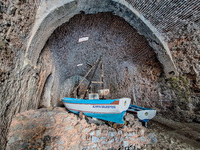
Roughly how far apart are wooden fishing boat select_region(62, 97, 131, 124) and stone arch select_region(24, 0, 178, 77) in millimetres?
1830

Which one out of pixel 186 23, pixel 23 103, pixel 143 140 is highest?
pixel 186 23

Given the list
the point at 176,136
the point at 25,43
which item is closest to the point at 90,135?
the point at 176,136

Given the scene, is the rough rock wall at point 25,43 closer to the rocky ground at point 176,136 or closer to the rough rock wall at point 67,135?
the rough rock wall at point 67,135

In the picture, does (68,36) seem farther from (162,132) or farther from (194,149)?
(194,149)

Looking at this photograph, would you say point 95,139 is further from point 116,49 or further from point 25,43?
point 116,49

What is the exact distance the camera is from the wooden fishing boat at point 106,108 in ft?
8.50

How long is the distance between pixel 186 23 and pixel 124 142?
11.0 feet

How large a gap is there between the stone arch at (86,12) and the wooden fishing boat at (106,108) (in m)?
1.83

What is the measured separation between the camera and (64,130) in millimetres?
2455

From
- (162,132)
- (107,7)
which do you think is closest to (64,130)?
(162,132)

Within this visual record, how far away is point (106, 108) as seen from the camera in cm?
276

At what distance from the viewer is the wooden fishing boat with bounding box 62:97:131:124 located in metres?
2.59

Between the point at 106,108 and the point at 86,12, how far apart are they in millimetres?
2936

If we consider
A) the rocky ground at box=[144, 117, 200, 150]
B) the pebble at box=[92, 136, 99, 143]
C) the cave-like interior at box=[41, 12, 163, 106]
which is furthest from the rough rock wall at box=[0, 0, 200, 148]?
the pebble at box=[92, 136, 99, 143]
